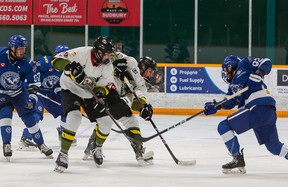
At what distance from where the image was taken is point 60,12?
12359 mm

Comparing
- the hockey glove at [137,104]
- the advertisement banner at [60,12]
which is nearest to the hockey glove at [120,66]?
the hockey glove at [137,104]

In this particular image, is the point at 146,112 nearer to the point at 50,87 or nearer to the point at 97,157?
the point at 97,157

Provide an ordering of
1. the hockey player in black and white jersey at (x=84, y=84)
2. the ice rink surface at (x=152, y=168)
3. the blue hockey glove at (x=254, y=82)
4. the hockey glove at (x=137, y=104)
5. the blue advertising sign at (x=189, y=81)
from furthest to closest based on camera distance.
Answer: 1. the blue advertising sign at (x=189, y=81)
2. the hockey glove at (x=137, y=104)
3. the hockey player in black and white jersey at (x=84, y=84)
4. the blue hockey glove at (x=254, y=82)
5. the ice rink surface at (x=152, y=168)

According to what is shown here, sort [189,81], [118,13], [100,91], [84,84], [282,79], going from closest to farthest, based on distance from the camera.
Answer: [84,84], [100,91], [282,79], [189,81], [118,13]

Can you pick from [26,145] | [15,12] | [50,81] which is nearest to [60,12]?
[15,12]

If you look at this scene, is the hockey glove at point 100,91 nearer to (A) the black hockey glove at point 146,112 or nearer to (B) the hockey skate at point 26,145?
(A) the black hockey glove at point 146,112

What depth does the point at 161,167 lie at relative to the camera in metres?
5.77

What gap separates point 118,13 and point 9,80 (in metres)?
6.32

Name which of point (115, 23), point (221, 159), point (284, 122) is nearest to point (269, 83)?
point (284, 122)

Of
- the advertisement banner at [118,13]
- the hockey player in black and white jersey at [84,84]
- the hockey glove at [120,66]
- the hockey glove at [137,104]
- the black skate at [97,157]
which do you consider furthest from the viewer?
the advertisement banner at [118,13]

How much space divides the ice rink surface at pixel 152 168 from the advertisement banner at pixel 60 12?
4551mm

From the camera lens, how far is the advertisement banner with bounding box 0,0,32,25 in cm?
1234

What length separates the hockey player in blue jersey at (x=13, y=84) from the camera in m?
6.04

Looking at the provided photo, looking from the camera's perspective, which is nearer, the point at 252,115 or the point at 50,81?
the point at 252,115
